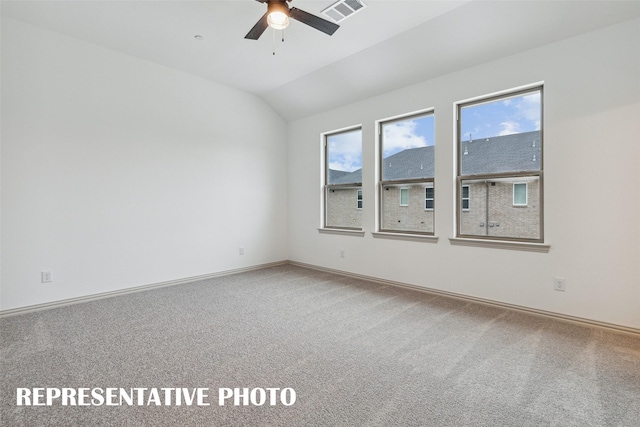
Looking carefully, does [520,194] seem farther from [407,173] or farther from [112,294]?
[112,294]

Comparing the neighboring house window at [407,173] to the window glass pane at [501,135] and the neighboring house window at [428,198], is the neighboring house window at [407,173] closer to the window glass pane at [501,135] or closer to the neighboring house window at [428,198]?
the neighboring house window at [428,198]

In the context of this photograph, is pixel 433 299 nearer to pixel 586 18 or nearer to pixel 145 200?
pixel 586 18

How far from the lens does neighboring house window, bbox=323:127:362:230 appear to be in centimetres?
493

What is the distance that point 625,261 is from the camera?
268 centimetres

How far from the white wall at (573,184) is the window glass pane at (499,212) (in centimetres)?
15

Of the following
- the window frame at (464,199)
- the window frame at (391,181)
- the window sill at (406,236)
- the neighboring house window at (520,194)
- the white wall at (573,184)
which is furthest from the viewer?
the window frame at (391,181)

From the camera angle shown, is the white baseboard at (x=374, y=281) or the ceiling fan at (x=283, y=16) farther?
the white baseboard at (x=374, y=281)

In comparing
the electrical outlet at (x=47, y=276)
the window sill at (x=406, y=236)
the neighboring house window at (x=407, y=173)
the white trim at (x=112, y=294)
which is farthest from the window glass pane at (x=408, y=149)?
the electrical outlet at (x=47, y=276)

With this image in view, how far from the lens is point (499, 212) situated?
346cm

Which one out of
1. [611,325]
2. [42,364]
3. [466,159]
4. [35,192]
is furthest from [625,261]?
[35,192]

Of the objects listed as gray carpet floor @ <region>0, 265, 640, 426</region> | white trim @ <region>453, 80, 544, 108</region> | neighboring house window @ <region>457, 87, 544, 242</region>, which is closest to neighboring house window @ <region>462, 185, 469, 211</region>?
neighboring house window @ <region>457, 87, 544, 242</region>

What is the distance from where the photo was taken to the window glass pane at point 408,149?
4070 mm

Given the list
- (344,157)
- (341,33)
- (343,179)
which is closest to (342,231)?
(343,179)

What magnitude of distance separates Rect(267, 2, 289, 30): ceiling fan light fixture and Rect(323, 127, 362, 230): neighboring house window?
261 cm
